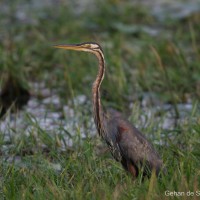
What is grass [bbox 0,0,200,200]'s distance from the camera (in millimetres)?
6184

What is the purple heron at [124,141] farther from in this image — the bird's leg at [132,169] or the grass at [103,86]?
the grass at [103,86]

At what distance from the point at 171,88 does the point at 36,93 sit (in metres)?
1.85

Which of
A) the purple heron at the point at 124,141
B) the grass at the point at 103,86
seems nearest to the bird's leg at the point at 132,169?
the purple heron at the point at 124,141

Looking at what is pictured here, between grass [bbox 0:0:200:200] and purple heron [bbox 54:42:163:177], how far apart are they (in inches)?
4.4

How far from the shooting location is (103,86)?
9.89 meters

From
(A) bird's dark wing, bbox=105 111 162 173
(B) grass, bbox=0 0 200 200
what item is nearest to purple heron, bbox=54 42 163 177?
(A) bird's dark wing, bbox=105 111 162 173

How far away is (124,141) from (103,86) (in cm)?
307

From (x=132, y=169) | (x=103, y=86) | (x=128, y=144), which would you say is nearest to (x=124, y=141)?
(x=128, y=144)

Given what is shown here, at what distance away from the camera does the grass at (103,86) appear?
20.3ft

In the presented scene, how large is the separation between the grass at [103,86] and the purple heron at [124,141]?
0.36 ft

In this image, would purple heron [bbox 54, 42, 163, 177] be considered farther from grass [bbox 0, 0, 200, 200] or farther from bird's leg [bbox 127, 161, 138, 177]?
grass [bbox 0, 0, 200, 200]

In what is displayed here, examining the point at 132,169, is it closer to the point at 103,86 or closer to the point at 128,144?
the point at 128,144

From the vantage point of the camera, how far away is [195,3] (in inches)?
576

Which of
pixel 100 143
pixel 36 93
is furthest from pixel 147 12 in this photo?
pixel 100 143
